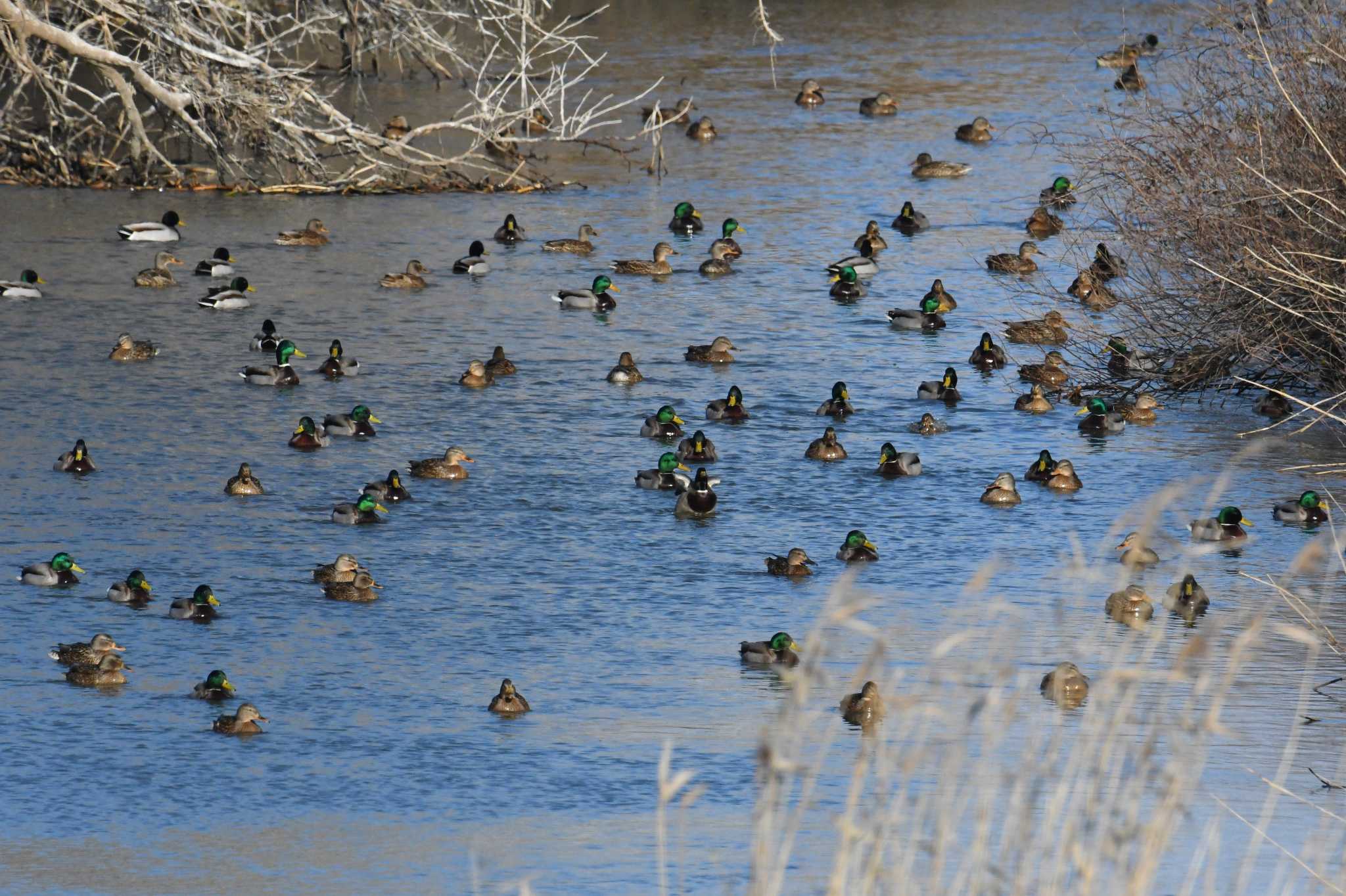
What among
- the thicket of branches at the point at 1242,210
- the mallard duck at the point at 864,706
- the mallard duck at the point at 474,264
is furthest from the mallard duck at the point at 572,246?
the mallard duck at the point at 864,706

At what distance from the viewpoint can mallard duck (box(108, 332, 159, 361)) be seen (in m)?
24.1

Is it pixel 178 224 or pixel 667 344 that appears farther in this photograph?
pixel 178 224

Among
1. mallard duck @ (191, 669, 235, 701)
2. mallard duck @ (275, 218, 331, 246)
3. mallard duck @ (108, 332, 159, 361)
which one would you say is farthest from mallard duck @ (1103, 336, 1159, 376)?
mallard duck @ (275, 218, 331, 246)

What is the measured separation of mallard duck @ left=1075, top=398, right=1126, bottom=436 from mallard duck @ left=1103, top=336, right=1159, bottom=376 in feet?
3.14

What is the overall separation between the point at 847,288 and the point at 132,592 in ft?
44.2

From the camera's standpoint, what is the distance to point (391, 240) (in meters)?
30.4

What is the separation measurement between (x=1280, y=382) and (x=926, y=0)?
33.0 m

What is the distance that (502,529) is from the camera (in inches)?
733

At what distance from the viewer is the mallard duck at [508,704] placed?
46.7ft

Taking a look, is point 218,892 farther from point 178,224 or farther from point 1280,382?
point 178,224

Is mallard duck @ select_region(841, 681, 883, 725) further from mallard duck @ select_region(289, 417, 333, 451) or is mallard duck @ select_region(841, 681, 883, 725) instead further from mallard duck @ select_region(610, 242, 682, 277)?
mallard duck @ select_region(610, 242, 682, 277)

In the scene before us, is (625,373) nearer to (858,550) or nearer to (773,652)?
(858,550)

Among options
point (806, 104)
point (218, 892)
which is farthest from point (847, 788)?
point (806, 104)

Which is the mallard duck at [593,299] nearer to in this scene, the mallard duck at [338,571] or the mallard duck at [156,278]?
the mallard duck at [156,278]
